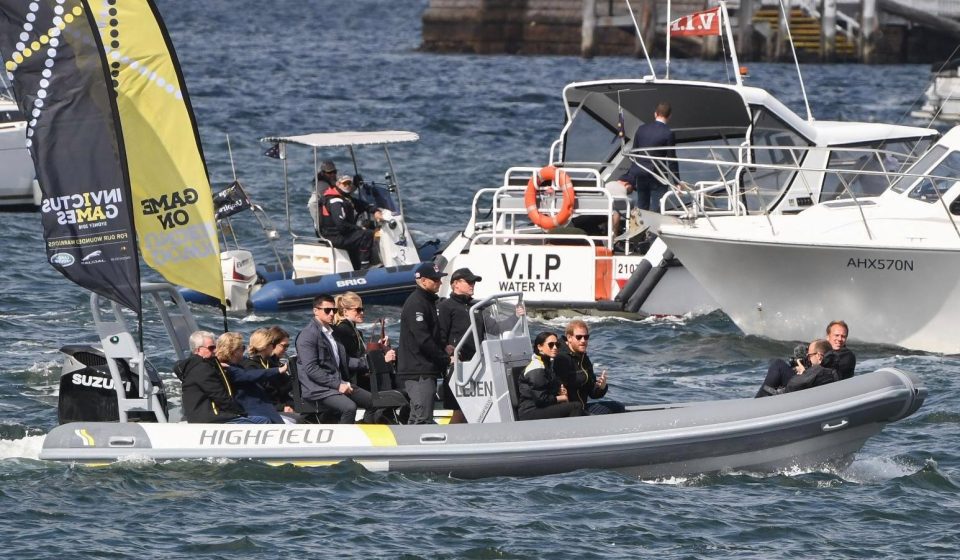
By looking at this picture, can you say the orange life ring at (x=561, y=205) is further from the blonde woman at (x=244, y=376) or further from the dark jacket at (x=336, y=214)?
the blonde woman at (x=244, y=376)

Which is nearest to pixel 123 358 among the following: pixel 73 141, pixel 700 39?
pixel 73 141

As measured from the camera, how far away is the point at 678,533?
1119 centimetres

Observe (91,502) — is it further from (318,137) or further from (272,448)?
(318,137)

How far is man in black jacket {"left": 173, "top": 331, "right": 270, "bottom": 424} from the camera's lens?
12.2 meters

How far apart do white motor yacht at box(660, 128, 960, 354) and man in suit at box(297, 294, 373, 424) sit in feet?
18.7

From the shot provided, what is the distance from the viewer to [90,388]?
12.6 metres

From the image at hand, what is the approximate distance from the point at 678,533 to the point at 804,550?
815 millimetres

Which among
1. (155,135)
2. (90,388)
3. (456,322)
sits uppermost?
(155,135)

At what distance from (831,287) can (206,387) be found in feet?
24.1

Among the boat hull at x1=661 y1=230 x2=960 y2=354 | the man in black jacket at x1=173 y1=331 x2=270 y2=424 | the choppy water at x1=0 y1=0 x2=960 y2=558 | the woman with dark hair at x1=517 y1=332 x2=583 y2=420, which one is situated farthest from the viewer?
the boat hull at x1=661 y1=230 x2=960 y2=354

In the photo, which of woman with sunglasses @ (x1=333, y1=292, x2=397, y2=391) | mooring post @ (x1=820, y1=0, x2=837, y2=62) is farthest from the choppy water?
mooring post @ (x1=820, y1=0, x2=837, y2=62)

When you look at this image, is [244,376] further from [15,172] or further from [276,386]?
[15,172]

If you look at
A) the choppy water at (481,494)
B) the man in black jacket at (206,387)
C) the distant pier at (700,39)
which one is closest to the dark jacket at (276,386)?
the man in black jacket at (206,387)

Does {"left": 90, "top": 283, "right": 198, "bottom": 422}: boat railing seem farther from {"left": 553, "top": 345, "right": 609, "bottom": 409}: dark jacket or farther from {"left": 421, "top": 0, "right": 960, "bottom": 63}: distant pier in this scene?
{"left": 421, "top": 0, "right": 960, "bottom": 63}: distant pier
